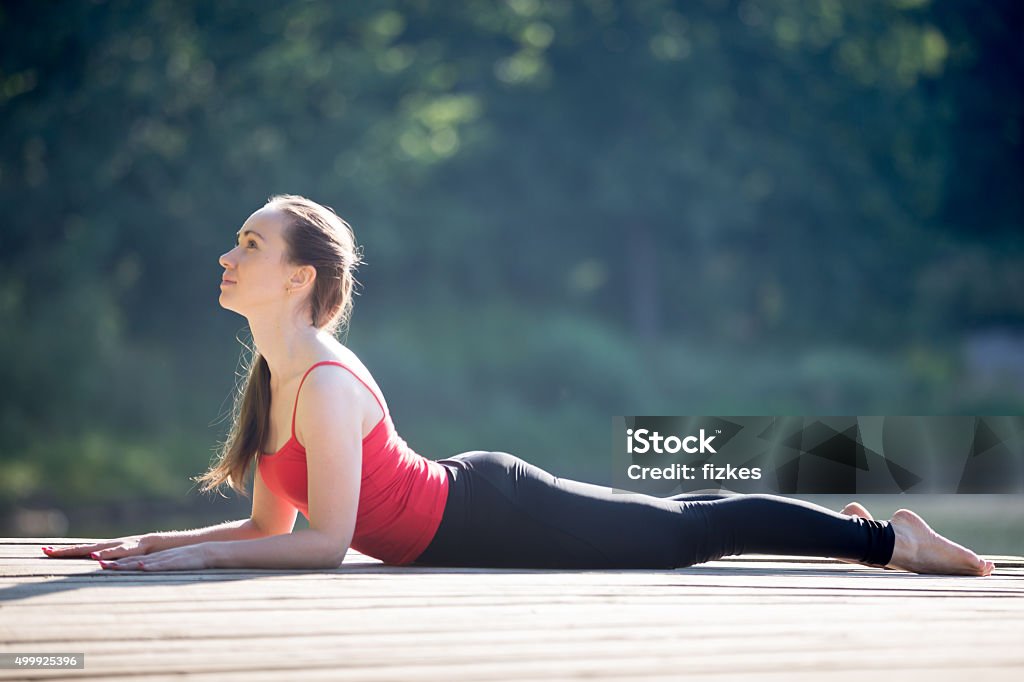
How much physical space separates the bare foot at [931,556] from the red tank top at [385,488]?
1232mm

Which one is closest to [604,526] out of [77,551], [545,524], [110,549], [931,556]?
[545,524]

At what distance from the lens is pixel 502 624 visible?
2.37 m

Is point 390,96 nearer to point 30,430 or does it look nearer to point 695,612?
point 30,430

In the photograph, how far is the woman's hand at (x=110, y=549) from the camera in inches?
122

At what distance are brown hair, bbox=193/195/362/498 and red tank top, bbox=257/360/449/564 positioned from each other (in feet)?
→ 0.22

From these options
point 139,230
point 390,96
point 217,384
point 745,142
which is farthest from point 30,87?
point 745,142

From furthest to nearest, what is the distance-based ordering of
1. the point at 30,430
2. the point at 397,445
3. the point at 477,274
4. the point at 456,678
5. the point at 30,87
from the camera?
the point at 477,274 < the point at 30,87 < the point at 30,430 < the point at 397,445 < the point at 456,678

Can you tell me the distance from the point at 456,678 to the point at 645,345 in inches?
696

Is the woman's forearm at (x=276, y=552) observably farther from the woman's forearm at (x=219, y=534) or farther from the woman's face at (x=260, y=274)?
the woman's face at (x=260, y=274)

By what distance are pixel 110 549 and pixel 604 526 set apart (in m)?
1.23

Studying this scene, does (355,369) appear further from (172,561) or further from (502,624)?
(502,624)

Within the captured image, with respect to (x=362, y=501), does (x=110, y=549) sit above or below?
below

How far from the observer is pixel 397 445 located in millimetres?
3082

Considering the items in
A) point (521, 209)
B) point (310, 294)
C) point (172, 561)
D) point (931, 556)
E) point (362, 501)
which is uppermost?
point (521, 209)
